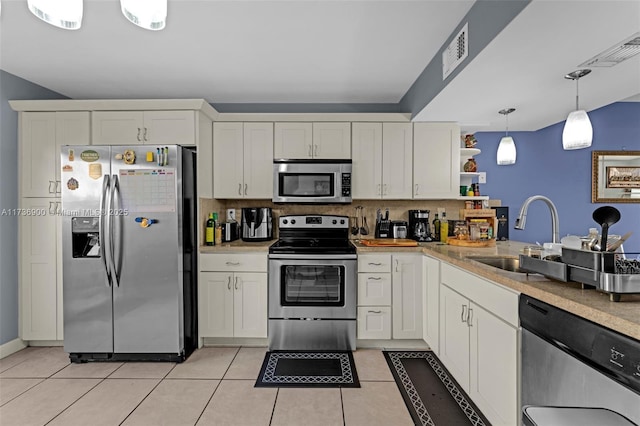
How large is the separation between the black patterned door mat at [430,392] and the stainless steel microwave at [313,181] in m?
1.52

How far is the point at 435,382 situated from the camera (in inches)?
96.8

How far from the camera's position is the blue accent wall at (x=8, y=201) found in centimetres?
289

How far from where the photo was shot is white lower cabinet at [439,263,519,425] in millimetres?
1604

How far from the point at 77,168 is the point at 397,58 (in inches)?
105

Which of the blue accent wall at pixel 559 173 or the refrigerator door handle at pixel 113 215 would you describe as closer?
the refrigerator door handle at pixel 113 215

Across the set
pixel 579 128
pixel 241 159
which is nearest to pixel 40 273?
pixel 241 159

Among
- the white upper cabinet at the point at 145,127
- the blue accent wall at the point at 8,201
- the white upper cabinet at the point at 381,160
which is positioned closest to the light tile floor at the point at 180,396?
the blue accent wall at the point at 8,201

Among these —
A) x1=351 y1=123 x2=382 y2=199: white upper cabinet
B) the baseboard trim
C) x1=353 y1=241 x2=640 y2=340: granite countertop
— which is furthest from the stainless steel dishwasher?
the baseboard trim

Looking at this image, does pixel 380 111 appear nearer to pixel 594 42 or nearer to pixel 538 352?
pixel 594 42

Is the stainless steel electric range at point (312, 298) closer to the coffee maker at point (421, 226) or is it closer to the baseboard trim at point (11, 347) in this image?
the coffee maker at point (421, 226)

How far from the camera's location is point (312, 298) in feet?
9.75

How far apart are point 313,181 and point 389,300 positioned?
A: 1314mm

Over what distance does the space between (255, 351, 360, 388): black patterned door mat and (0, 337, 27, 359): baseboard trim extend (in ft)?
7.19

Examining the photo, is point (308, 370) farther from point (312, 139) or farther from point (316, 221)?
point (312, 139)
